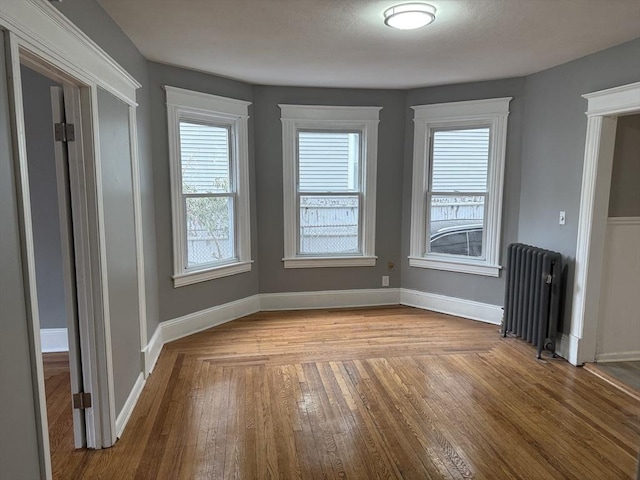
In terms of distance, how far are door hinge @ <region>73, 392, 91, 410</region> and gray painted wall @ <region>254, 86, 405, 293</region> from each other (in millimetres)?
2617

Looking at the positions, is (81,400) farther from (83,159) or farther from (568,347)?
(568,347)

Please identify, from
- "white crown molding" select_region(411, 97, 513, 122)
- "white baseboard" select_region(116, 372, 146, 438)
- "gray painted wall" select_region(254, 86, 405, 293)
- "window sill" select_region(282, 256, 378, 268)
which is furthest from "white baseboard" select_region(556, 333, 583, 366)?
"white baseboard" select_region(116, 372, 146, 438)

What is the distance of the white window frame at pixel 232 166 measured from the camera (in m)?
3.80

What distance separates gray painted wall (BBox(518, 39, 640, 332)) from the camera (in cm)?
317

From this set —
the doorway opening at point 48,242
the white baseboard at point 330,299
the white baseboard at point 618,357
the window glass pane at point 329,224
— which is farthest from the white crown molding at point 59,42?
the white baseboard at point 618,357

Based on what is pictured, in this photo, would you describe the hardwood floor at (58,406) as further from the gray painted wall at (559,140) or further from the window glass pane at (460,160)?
the window glass pane at (460,160)

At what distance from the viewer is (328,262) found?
4.92 m

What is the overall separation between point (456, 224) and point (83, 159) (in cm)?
371

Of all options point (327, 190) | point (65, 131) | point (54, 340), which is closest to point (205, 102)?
point (327, 190)

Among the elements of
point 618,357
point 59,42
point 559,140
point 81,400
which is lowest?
point 618,357

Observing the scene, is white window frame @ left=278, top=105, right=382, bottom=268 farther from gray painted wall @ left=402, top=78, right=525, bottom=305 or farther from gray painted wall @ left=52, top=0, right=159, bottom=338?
gray painted wall @ left=52, top=0, right=159, bottom=338

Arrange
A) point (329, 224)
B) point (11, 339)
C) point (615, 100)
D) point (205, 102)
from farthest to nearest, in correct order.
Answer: point (329, 224) < point (205, 102) < point (615, 100) < point (11, 339)

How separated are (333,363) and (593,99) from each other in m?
2.88

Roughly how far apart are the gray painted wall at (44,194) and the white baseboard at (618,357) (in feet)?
15.0
